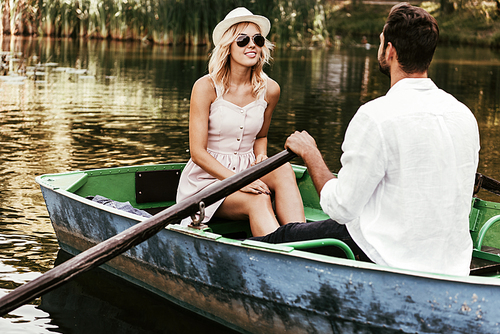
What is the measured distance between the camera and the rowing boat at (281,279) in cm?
255

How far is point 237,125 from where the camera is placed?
4016 mm

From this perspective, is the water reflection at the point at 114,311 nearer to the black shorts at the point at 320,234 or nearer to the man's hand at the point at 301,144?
the black shorts at the point at 320,234

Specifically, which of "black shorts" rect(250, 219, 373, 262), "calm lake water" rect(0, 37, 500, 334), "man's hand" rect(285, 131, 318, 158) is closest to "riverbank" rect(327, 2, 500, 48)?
"calm lake water" rect(0, 37, 500, 334)

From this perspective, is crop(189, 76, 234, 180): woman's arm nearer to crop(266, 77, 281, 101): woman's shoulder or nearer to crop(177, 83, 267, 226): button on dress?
crop(177, 83, 267, 226): button on dress

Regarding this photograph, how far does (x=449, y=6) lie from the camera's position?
34531 mm

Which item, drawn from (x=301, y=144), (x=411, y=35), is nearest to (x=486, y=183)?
(x=301, y=144)

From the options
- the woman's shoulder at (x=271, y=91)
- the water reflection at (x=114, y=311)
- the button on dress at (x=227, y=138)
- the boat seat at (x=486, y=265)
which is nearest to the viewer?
the boat seat at (x=486, y=265)

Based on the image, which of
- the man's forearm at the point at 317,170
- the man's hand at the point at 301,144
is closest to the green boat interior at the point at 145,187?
the man's hand at the point at 301,144

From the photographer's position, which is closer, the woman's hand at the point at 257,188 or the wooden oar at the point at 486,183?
the wooden oar at the point at 486,183

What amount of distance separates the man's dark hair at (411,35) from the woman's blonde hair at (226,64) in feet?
4.85

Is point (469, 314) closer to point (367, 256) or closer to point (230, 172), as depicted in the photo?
point (367, 256)

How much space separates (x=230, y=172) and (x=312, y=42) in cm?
2057

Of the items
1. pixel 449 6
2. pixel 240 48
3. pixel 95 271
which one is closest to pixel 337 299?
pixel 240 48

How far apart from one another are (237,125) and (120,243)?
1355 mm
